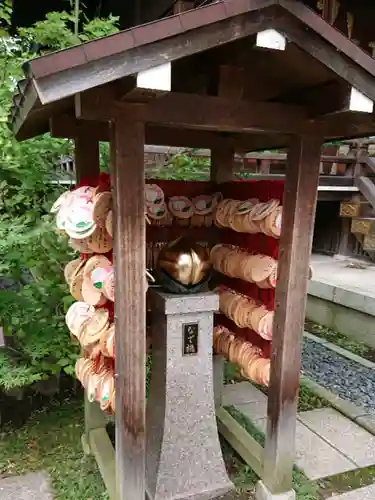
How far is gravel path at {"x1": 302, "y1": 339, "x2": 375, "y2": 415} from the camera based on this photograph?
452cm

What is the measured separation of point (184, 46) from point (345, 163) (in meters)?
7.51

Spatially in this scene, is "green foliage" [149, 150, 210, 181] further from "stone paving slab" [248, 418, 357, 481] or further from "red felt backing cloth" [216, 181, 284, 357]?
"stone paving slab" [248, 418, 357, 481]

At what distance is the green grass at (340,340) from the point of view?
5938 millimetres

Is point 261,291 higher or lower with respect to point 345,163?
lower

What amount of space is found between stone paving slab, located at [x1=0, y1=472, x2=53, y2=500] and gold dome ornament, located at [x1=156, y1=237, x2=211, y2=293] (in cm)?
163

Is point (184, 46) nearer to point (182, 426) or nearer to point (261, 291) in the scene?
point (261, 291)

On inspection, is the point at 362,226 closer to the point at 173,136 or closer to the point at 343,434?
the point at 343,434

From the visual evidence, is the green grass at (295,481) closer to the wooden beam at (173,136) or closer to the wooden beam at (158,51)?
the wooden beam at (173,136)

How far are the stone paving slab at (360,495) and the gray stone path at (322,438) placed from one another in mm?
209

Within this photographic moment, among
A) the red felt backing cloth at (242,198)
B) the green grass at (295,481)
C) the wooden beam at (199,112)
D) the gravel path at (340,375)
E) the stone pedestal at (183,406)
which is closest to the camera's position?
the wooden beam at (199,112)

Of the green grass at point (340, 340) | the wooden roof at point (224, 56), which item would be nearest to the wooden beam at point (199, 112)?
the wooden roof at point (224, 56)

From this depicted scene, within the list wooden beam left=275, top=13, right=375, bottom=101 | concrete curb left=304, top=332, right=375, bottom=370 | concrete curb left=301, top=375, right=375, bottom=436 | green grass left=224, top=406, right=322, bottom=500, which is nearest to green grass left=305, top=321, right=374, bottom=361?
concrete curb left=304, top=332, right=375, bottom=370

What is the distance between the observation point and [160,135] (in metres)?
3.22

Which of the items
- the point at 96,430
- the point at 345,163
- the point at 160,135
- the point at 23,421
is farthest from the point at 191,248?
the point at 345,163
